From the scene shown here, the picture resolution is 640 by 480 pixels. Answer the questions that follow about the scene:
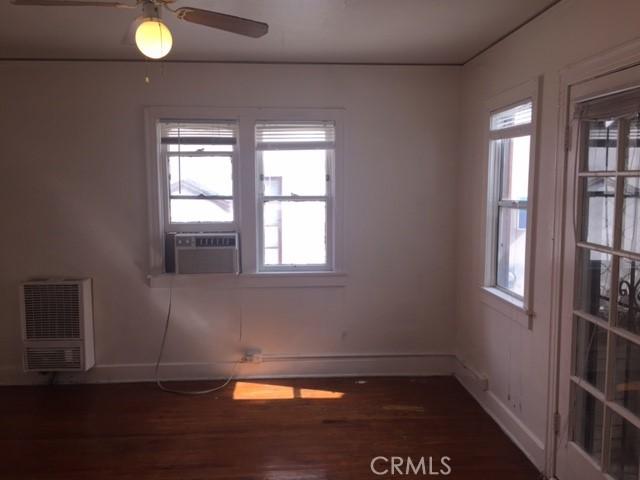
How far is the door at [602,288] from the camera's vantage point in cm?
206

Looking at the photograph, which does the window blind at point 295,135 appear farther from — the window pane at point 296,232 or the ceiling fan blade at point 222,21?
the ceiling fan blade at point 222,21

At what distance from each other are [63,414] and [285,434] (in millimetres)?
1594

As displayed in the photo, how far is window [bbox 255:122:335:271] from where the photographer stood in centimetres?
396

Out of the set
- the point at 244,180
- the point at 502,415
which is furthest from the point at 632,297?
the point at 244,180

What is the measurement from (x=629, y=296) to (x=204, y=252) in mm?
2838

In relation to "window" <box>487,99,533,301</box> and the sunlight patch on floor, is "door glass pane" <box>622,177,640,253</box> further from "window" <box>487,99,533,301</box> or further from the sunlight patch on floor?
the sunlight patch on floor

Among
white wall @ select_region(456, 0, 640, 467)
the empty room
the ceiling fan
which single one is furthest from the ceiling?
the ceiling fan

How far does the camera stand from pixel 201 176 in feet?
13.0

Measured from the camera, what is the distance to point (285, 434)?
3.14 m

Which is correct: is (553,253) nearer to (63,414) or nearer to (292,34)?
(292,34)

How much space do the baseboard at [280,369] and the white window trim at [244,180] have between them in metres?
0.72

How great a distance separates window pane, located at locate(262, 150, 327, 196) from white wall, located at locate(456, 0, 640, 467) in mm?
1141

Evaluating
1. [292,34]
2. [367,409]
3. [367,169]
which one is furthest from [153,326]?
[292,34]

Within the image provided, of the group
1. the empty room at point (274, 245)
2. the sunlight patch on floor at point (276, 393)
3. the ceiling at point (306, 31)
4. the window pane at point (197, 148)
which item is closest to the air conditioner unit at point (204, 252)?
the empty room at point (274, 245)
